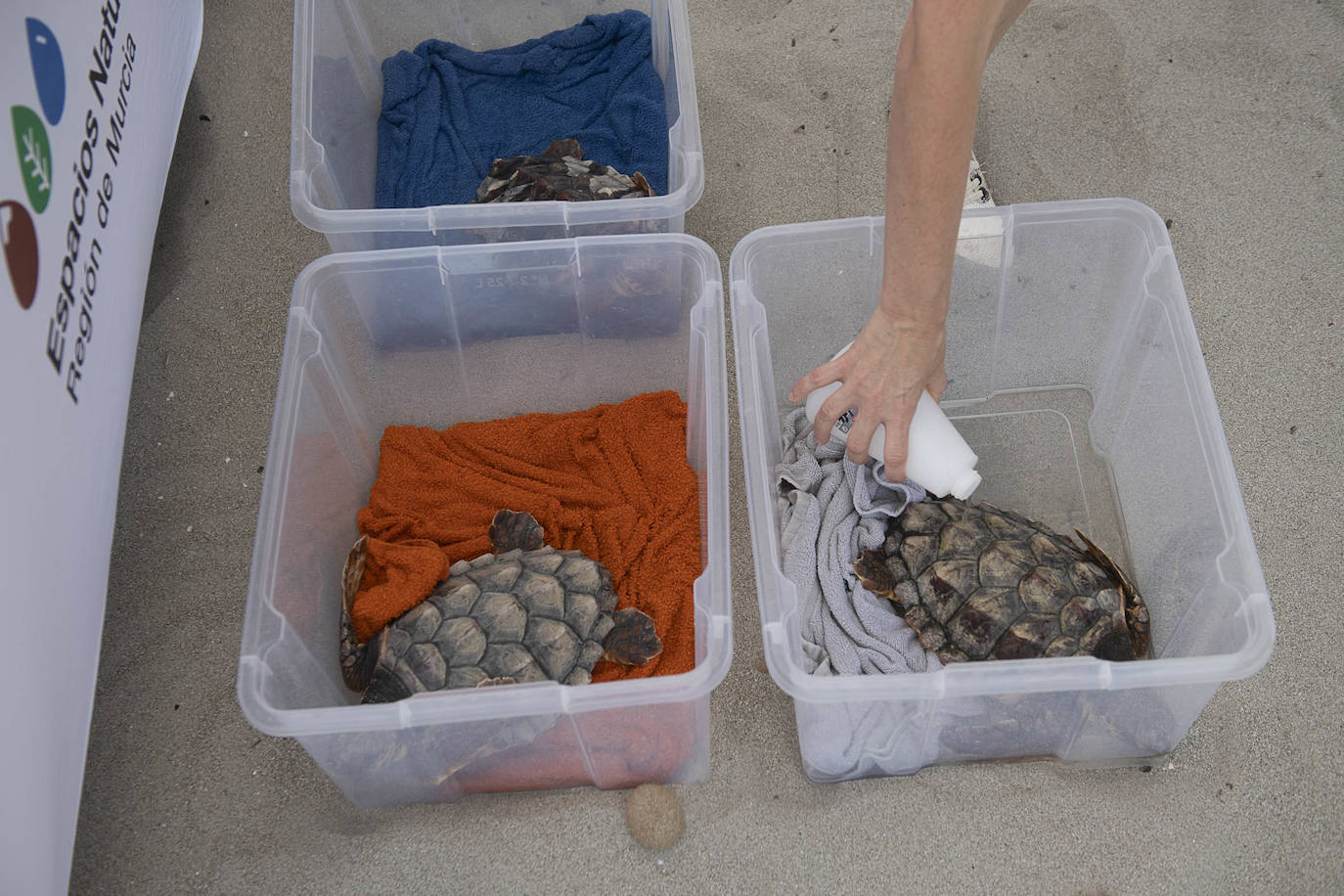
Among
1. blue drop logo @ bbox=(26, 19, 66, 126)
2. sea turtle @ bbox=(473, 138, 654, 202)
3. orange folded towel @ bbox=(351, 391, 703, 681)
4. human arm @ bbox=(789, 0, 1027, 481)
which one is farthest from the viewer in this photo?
sea turtle @ bbox=(473, 138, 654, 202)

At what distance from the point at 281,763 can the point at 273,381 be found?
0.58m

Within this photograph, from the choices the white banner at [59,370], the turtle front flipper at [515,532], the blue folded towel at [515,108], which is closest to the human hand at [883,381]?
the turtle front flipper at [515,532]

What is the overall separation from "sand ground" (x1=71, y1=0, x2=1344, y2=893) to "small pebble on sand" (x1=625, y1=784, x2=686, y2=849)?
0.07 feet

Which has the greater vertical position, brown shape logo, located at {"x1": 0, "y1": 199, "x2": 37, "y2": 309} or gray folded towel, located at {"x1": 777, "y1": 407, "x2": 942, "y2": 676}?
brown shape logo, located at {"x1": 0, "y1": 199, "x2": 37, "y2": 309}

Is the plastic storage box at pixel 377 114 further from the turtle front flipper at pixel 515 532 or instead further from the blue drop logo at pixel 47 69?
the turtle front flipper at pixel 515 532

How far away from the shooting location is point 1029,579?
1209 millimetres

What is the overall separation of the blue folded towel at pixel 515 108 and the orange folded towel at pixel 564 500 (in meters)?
0.44

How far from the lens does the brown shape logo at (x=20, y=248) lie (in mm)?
1068

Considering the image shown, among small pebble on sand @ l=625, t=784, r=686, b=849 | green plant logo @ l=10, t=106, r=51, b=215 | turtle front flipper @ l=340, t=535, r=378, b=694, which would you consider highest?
green plant logo @ l=10, t=106, r=51, b=215

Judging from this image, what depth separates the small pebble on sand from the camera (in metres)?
1.22

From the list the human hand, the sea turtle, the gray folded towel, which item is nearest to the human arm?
the human hand

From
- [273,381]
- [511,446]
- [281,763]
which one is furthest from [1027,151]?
[281,763]

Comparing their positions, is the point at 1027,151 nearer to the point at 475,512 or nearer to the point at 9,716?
the point at 475,512

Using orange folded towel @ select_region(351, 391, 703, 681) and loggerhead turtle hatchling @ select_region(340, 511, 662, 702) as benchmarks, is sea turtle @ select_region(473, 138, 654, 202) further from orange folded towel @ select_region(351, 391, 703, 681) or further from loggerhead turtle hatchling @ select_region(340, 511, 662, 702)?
loggerhead turtle hatchling @ select_region(340, 511, 662, 702)
